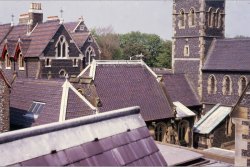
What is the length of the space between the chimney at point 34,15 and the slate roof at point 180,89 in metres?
14.2

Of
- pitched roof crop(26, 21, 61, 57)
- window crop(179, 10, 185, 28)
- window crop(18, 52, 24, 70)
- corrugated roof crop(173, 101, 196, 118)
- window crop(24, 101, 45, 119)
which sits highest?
window crop(179, 10, 185, 28)

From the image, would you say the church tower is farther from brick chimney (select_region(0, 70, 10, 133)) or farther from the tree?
the tree

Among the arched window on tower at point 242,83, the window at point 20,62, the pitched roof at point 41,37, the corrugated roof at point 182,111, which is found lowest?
the corrugated roof at point 182,111

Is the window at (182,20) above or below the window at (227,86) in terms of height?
above

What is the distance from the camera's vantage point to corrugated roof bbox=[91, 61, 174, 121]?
2425cm

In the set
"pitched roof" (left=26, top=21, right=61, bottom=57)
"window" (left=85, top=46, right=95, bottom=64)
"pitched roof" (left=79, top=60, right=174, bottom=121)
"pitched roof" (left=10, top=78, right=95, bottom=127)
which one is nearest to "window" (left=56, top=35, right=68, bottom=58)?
"pitched roof" (left=26, top=21, right=61, bottom=57)

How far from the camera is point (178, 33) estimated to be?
1334 inches

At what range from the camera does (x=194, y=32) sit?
107ft

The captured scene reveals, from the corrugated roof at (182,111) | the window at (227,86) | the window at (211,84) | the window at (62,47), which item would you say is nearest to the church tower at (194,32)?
the window at (211,84)

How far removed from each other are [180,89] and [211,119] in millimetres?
3775

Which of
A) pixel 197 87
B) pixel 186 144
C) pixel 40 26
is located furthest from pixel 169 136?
pixel 40 26

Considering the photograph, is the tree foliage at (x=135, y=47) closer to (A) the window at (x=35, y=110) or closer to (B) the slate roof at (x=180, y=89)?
Answer: (B) the slate roof at (x=180, y=89)

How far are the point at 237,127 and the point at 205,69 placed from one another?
19435 mm

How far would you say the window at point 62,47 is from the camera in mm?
32531
